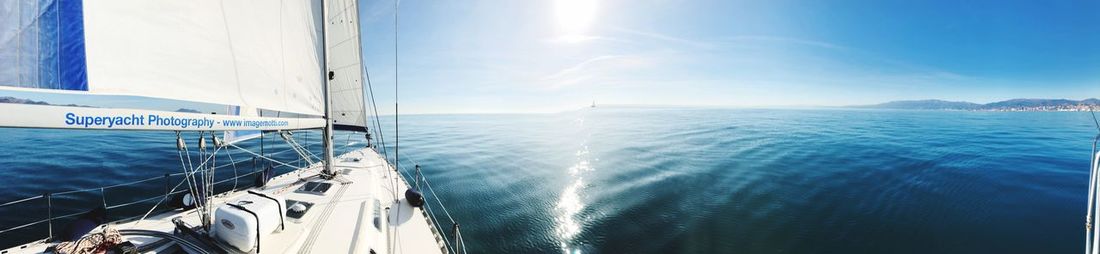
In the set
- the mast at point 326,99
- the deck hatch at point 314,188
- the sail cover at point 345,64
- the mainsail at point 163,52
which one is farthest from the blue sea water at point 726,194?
the mainsail at point 163,52

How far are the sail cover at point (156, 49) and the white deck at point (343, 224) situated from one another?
7.43 feet

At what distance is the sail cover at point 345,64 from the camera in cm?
953

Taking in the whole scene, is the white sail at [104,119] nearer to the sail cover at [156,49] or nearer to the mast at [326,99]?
the sail cover at [156,49]


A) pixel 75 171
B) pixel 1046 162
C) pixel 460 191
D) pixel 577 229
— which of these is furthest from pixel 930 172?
pixel 75 171

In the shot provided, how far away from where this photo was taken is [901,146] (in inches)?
1009

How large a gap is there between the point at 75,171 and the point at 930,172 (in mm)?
44358

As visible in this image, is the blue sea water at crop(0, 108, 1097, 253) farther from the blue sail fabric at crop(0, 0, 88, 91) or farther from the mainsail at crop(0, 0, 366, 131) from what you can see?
the blue sail fabric at crop(0, 0, 88, 91)

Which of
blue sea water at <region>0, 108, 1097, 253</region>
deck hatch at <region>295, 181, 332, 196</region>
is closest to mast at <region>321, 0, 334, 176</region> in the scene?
deck hatch at <region>295, 181, 332, 196</region>

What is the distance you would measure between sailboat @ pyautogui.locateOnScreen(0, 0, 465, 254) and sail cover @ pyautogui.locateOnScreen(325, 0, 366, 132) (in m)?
1.99

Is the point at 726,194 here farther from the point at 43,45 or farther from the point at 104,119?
the point at 43,45

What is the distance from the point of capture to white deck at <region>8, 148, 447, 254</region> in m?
5.01

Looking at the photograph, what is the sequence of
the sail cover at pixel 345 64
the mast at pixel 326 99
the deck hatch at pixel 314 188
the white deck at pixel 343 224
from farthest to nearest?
the sail cover at pixel 345 64
the mast at pixel 326 99
the deck hatch at pixel 314 188
the white deck at pixel 343 224

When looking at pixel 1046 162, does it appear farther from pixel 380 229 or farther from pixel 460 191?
pixel 380 229

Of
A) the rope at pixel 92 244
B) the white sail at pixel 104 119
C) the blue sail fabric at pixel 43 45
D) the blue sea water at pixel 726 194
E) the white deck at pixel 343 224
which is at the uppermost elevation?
the blue sail fabric at pixel 43 45
